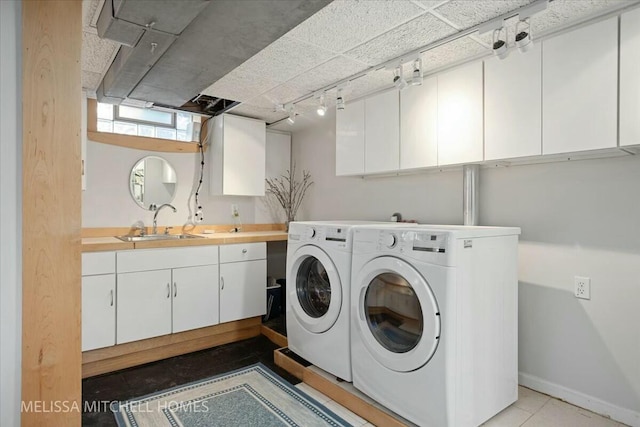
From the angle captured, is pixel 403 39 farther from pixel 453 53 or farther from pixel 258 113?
pixel 258 113

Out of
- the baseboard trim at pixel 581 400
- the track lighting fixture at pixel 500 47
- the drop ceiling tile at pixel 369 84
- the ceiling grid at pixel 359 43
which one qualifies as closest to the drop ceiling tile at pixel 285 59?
the ceiling grid at pixel 359 43

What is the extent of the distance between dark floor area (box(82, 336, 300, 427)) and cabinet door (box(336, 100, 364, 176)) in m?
1.73

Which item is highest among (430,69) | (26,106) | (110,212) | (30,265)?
(430,69)

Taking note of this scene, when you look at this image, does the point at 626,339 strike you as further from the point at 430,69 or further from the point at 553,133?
the point at 430,69

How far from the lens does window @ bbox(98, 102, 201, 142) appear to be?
3.12 m

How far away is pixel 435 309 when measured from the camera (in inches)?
66.4

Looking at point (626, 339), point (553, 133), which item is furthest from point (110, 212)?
point (626, 339)

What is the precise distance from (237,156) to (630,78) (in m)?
3.04

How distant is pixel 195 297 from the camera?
2973mm

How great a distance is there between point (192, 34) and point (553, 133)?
→ 1986 millimetres

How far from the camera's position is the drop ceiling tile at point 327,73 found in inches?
92.1

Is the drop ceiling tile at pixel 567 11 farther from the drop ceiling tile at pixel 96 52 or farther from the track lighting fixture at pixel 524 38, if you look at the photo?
the drop ceiling tile at pixel 96 52

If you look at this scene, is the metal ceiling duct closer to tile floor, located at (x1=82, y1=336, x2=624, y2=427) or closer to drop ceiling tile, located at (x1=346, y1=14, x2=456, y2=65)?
drop ceiling tile, located at (x1=346, y1=14, x2=456, y2=65)

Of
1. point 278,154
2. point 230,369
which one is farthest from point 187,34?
point 278,154
